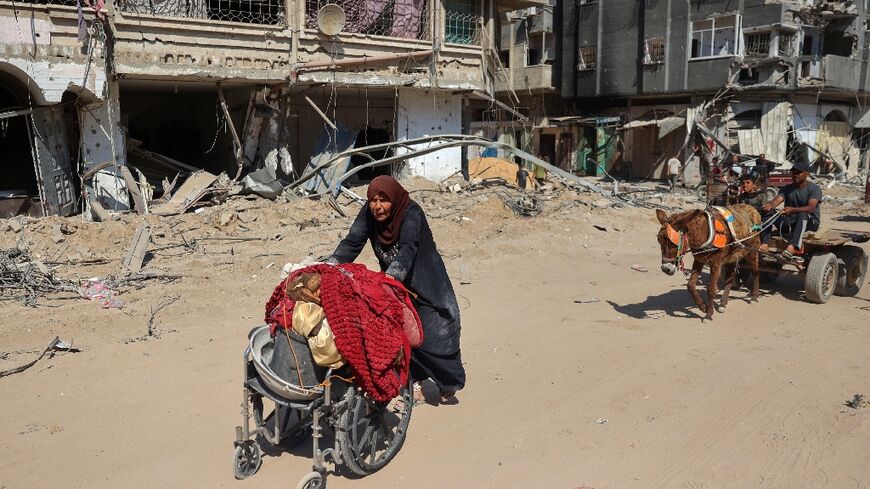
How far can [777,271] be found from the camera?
30.4 ft

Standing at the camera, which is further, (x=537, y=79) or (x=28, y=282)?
(x=537, y=79)

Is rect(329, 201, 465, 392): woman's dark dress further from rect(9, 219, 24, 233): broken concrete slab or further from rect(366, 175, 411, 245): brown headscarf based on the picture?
rect(9, 219, 24, 233): broken concrete slab

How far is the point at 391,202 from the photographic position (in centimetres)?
454

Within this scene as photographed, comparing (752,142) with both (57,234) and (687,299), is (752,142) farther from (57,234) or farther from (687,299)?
(57,234)

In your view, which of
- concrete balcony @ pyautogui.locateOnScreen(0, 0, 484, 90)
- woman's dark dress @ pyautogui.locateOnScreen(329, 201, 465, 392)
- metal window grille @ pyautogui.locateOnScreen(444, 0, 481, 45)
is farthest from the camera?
metal window grille @ pyautogui.locateOnScreen(444, 0, 481, 45)

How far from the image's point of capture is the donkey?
25.6 ft

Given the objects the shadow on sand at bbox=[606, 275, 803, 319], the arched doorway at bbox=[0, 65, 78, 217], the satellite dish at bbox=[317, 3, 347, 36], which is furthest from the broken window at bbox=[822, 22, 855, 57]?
the arched doorway at bbox=[0, 65, 78, 217]

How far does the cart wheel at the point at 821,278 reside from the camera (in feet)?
28.5

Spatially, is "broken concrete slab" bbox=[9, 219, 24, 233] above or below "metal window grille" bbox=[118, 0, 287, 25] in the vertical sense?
below

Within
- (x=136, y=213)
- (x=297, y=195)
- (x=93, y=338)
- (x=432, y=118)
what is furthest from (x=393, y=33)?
(x=93, y=338)

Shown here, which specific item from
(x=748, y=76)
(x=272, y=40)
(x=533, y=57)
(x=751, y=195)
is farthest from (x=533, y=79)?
(x=751, y=195)

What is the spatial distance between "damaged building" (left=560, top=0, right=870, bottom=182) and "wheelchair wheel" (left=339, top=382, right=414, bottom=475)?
2410cm

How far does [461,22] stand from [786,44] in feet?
50.4

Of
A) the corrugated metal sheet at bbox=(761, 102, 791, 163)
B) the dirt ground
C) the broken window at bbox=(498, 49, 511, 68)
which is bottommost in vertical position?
the dirt ground
